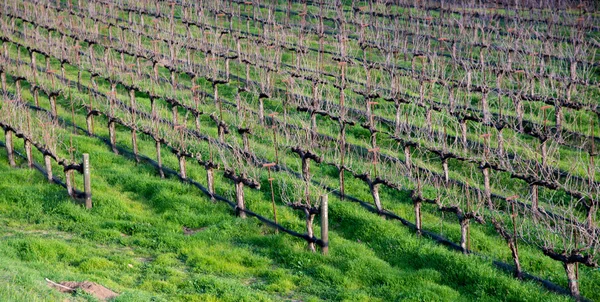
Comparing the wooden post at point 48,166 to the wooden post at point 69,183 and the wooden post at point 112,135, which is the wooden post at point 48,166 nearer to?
the wooden post at point 69,183

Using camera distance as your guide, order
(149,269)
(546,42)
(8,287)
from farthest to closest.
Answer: (546,42)
(149,269)
(8,287)

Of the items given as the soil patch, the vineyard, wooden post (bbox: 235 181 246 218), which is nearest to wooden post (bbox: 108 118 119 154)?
the vineyard

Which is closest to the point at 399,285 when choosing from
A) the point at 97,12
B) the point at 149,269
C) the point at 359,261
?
the point at 359,261

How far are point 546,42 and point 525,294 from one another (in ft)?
55.5

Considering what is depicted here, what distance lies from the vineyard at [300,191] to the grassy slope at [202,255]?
49mm

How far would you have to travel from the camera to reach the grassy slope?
15.5 m

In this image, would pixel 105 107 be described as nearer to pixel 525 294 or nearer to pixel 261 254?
pixel 261 254

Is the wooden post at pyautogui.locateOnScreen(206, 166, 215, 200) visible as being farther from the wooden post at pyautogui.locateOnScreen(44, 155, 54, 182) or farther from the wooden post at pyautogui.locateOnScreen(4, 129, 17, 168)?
the wooden post at pyautogui.locateOnScreen(4, 129, 17, 168)

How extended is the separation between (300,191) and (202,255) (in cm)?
244

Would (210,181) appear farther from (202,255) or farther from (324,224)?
(324,224)

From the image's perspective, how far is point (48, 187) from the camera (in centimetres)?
2091

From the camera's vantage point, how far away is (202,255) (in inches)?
682

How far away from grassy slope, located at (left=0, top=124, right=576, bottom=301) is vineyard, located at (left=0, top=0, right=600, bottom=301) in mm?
49

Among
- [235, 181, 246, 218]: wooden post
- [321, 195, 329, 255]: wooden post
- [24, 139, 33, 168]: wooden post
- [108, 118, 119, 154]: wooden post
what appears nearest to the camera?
[321, 195, 329, 255]: wooden post
